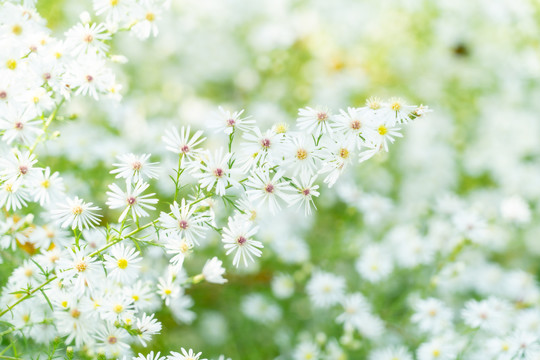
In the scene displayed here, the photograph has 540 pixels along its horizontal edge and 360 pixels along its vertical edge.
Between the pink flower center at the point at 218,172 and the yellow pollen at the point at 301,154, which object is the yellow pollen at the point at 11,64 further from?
the yellow pollen at the point at 301,154

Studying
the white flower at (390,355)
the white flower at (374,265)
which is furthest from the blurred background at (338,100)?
the white flower at (390,355)

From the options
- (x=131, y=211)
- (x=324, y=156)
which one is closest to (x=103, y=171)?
(x=131, y=211)

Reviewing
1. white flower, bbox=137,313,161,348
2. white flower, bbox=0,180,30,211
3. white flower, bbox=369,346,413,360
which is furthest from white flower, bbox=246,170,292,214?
white flower, bbox=369,346,413,360

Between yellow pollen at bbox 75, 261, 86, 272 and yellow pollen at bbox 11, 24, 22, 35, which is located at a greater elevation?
yellow pollen at bbox 11, 24, 22, 35

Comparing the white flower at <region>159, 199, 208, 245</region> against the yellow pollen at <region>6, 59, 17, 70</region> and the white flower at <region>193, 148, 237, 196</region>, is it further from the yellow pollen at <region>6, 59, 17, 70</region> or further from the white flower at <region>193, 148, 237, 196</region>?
the yellow pollen at <region>6, 59, 17, 70</region>

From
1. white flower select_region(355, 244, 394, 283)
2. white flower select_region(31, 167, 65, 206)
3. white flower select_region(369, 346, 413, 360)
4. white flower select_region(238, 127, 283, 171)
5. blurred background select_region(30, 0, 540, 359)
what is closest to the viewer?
white flower select_region(238, 127, 283, 171)

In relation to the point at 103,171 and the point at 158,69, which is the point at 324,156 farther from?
the point at 158,69

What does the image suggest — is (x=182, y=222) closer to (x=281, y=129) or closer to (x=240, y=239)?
(x=240, y=239)

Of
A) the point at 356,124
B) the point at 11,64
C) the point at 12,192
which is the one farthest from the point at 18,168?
the point at 356,124
